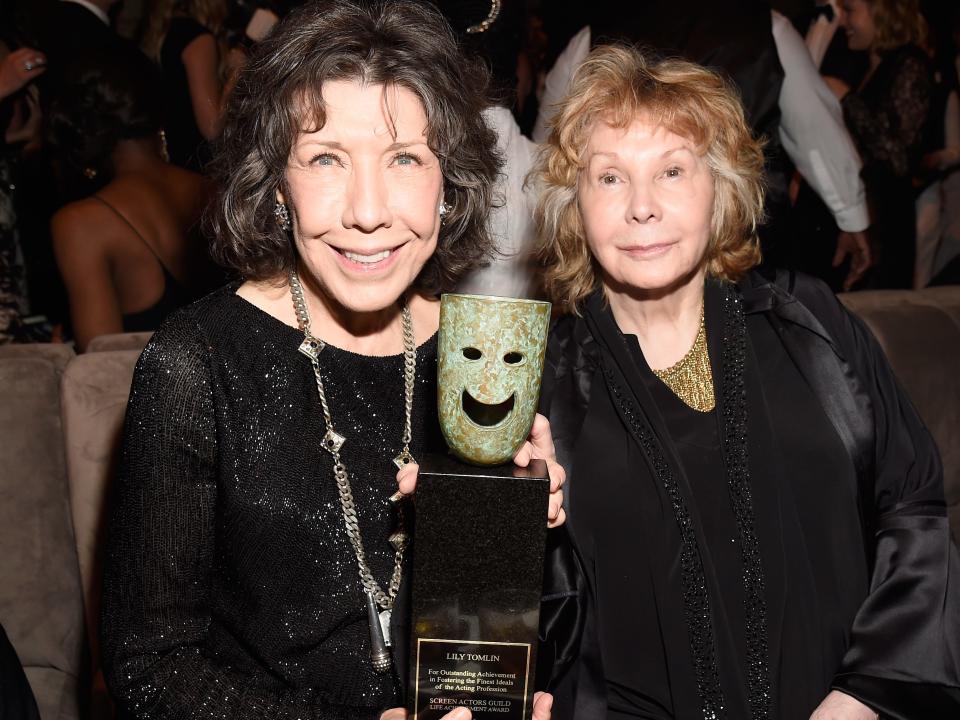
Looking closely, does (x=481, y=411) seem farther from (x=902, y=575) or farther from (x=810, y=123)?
(x=810, y=123)

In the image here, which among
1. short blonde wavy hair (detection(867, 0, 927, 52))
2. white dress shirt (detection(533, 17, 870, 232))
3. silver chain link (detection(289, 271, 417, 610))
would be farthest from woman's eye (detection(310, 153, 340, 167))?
short blonde wavy hair (detection(867, 0, 927, 52))

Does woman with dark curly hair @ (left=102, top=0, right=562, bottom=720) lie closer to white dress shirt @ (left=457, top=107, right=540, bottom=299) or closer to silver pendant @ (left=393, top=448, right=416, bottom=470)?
silver pendant @ (left=393, top=448, right=416, bottom=470)

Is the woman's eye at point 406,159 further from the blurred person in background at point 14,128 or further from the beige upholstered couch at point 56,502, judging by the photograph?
the blurred person in background at point 14,128

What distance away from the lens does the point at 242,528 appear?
4.76ft

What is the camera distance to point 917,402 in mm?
2615

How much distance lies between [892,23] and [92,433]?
11.4ft

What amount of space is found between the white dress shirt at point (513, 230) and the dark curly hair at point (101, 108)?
3.89 ft

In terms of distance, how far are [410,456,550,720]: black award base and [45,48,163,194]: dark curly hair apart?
2.13 metres

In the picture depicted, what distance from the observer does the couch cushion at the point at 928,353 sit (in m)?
2.59

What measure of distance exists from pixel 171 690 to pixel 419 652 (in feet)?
1.41

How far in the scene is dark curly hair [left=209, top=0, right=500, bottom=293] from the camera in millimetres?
1381

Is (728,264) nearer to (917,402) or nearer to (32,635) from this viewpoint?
(917,402)

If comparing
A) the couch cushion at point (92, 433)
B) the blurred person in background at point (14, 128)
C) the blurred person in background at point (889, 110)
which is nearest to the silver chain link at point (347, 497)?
the couch cushion at point (92, 433)

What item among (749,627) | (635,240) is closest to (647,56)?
(635,240)
